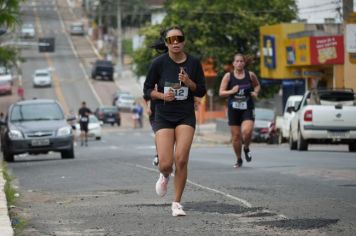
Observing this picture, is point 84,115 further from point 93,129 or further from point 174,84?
point 174,84

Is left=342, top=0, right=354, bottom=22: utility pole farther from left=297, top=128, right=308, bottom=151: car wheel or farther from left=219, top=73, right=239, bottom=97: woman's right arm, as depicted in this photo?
left=219, top=73, right=239, bottom=97: woman's right arm

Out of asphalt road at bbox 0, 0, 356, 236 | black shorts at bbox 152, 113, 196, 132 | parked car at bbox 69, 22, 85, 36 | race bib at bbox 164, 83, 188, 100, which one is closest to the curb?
asphalt road at bbox 0, 0, 356, 236

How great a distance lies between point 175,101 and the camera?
452 inches

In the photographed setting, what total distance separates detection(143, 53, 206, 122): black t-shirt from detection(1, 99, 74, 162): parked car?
15301 mm

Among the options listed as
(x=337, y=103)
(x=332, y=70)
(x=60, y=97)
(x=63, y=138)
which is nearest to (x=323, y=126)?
(x=337, y=103)

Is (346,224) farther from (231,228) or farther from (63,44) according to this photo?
(63,44)

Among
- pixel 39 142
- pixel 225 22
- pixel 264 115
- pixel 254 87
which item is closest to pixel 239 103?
pixel 254 87

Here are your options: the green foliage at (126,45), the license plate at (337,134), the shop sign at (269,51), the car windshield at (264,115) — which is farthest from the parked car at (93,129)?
the green foliage at (126,45)

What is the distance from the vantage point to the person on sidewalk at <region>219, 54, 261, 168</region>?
60.7 feet

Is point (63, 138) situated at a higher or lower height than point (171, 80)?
lower

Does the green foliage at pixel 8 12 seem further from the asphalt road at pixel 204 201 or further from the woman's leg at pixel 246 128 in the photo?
the woman's leg at pixel 246 128

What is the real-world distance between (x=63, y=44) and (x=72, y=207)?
108m

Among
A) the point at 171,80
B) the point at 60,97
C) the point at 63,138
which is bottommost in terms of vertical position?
the point at 60,97

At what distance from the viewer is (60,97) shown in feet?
287
